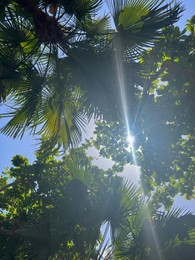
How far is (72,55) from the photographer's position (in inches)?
207

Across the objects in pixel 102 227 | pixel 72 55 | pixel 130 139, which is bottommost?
pixel 102 227

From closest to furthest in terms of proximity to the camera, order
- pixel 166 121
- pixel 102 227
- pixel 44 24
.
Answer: pixel 102 227
pixel 44 24
pixel 166 121

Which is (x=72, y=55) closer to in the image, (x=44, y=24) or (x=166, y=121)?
(x=44, y=24)

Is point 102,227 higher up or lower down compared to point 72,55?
lower down

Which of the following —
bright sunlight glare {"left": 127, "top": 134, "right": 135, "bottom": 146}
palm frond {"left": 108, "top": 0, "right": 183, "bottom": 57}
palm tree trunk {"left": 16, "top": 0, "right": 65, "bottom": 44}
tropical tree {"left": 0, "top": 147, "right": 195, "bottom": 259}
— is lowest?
tropical tree {"left": 0, "top": 147, "right": 195, "bottom": 259}

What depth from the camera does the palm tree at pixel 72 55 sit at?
4.62m

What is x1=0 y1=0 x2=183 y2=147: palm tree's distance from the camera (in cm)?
462

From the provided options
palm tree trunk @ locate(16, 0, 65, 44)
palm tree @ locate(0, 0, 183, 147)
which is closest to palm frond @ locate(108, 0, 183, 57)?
palm tree @ locate(0, 0, 183, 147)

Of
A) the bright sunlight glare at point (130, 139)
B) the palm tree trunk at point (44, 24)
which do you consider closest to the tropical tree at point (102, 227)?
the bright sunlight glare at point (130, 139)

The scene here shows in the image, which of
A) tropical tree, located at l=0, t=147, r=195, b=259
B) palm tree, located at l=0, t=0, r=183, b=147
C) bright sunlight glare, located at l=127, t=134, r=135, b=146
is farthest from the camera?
bright sunlight glare, located at l=127, t=134, r=135, b=146

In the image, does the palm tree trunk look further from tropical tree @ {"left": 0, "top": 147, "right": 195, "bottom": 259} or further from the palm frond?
tropical tree @ {"left": 0, "top": 147, "right": 195, "bottom": 259}

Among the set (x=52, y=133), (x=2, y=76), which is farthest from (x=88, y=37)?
(x=52, y=133)

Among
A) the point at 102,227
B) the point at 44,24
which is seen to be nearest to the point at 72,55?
the point at 44,24

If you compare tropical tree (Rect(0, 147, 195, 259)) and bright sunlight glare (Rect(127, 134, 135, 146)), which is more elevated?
bright sunlight glare (Rect(127, 134, 135, 146))
